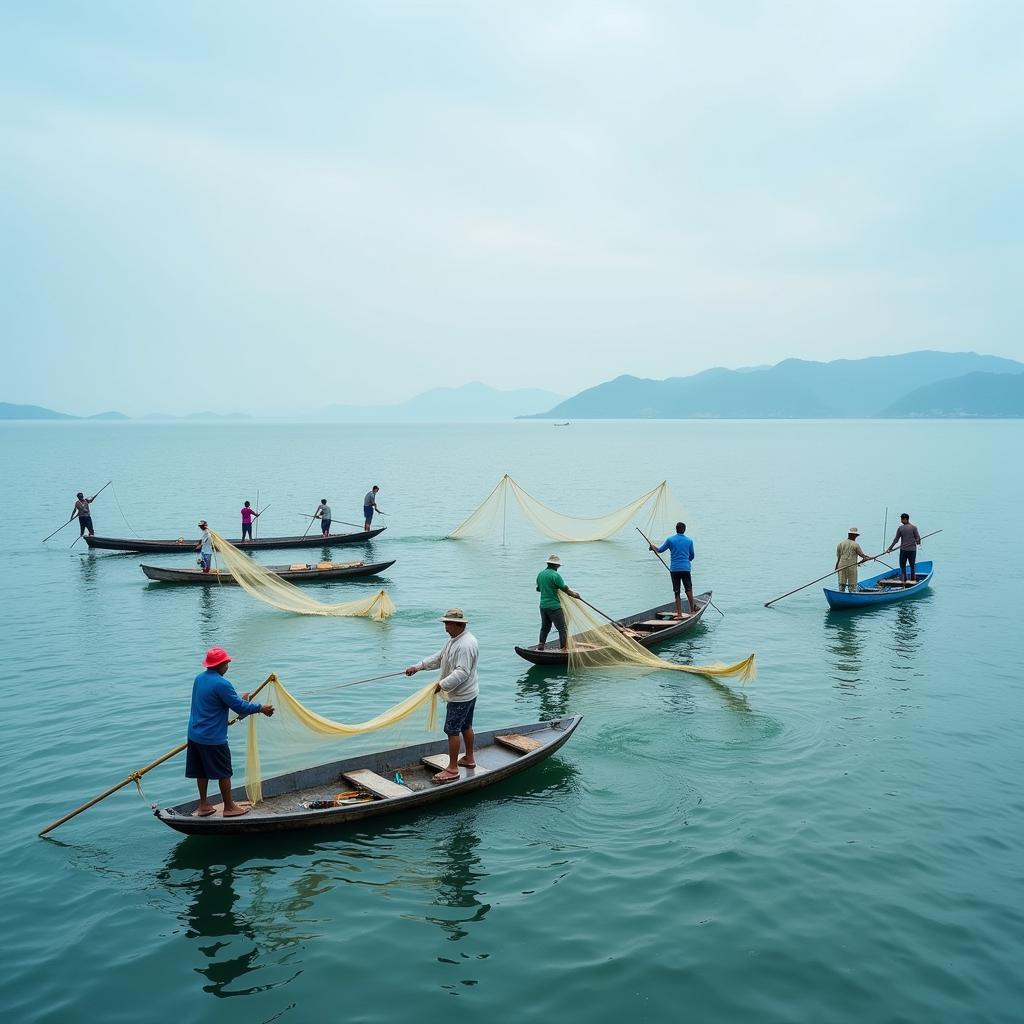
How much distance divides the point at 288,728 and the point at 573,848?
12.0 feet

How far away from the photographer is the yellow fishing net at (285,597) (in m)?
20.7

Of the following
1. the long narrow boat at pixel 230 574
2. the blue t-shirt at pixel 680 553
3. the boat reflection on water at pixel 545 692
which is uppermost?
A: the blue t-shirt at pixel 680 553

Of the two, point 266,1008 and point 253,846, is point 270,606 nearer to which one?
point 253,846

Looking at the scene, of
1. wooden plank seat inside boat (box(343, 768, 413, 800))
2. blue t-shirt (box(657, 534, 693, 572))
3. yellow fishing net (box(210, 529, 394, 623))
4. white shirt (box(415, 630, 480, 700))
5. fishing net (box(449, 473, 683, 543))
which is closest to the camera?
wooden plank seat inside boat (box(343, 768, 413, 800))

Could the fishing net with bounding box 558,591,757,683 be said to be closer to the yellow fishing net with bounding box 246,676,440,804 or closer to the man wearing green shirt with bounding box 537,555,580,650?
the man wearing green shirt with bounding box 537,555,580,650

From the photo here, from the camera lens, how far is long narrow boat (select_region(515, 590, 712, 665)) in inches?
628

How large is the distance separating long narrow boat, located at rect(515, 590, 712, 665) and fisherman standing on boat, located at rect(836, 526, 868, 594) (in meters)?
3.76

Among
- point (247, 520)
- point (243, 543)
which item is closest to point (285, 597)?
point (247, 520)

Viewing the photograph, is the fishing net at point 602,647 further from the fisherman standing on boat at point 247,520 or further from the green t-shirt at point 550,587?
the fisherman standing on boat at point 247,520

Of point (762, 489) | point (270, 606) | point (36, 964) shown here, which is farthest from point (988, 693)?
point (762, 489)

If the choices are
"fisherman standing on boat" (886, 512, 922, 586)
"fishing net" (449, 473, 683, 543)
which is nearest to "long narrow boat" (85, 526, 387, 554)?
"fishing net" (449, 473, 683, 543)

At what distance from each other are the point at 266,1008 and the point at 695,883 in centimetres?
428

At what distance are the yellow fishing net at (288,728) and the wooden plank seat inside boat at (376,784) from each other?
489 millimetres

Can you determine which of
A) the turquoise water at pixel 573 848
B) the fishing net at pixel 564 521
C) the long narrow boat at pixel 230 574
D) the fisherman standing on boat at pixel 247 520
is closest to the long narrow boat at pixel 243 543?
the fisherman standing on boat at pixel 247 520
